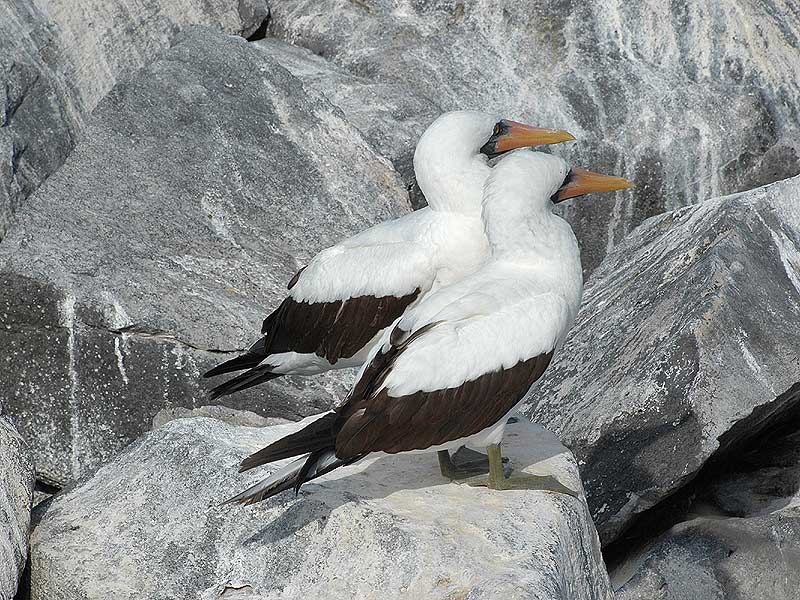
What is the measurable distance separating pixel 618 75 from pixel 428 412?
5023 mm

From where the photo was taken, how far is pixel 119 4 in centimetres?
802

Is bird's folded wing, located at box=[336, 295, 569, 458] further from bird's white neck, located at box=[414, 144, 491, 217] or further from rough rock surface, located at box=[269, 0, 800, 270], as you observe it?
rough rock surface, located at box=[269, 0, 800, 270]

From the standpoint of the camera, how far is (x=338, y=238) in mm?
6855

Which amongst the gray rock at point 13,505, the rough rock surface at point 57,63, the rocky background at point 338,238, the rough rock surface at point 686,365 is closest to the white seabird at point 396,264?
the rocky background at point 338,238

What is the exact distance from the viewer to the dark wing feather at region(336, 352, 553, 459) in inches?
157

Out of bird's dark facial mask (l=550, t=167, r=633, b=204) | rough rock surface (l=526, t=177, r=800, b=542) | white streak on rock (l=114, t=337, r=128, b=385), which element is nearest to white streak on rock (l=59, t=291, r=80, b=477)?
white streak on rock (l=114, t=337, r=128, b=385)

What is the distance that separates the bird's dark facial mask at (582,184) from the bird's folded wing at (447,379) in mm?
584

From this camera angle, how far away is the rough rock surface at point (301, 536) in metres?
3.87

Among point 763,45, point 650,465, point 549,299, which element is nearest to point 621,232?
point 763,45

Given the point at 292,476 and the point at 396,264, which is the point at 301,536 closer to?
the point at 292,476

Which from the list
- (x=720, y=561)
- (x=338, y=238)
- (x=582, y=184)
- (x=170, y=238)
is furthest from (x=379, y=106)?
(x=720, y=561)

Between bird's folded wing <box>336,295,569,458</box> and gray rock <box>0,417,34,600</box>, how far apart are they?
42.7 inches

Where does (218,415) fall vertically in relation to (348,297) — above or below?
below

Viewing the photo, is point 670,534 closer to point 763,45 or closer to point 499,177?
point 499,177
